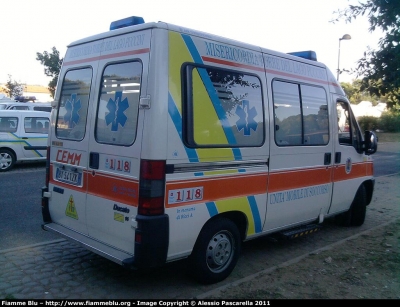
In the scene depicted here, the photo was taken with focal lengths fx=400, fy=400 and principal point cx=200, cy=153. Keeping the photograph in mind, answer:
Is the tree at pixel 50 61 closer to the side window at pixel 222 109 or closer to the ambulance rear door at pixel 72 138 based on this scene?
Answer: the ambulance rear door at pixel 72 138

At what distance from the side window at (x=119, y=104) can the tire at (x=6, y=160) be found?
31.0ft

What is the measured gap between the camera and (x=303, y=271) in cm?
495

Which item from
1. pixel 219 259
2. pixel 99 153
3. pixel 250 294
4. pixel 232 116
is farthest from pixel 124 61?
pixel 250 294

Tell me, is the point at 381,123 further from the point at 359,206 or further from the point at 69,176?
the point at 69,176

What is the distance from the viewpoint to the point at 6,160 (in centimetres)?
1255

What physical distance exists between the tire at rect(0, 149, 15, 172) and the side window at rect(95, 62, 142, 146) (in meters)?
9.45

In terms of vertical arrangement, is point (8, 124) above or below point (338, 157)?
above

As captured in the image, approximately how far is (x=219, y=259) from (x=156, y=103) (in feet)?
6.40

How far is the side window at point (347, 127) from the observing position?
6.38 metres

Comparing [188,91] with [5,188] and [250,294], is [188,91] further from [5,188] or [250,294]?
[5,188]

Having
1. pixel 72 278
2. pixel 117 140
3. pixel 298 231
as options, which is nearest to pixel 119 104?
pixel 117 140

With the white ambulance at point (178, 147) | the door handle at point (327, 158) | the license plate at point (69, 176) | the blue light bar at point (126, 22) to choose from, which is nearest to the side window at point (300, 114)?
the white ambulance at point (178, 147)

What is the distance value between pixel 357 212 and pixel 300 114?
103 inches

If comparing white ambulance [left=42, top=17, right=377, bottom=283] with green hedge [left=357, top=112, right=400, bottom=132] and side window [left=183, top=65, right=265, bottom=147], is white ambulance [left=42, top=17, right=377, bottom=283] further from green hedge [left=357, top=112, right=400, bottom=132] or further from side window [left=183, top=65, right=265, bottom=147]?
green hedge [left=357, top=112, right=400, bottom=132]
